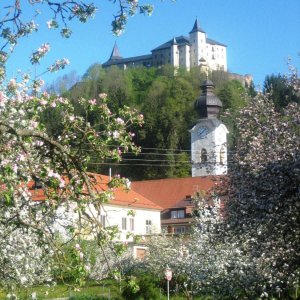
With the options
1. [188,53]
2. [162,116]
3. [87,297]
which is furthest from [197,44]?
[87,297]

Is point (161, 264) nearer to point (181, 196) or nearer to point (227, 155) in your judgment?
point (227, 155)

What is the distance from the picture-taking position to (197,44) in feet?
471

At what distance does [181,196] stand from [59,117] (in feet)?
162

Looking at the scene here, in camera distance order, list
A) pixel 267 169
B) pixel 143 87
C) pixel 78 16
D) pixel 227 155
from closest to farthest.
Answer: pixel 78 16
pixel 267 169
pixel 227 155
pixel 143 87

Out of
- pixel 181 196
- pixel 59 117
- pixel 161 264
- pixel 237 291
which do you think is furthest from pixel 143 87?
pixel 59 117

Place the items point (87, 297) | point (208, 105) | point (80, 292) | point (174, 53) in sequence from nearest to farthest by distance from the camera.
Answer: point (80, 292)
point (87, 297)
point (208, 105)
point (174, 53)

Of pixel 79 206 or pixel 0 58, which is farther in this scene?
pixel 0 58

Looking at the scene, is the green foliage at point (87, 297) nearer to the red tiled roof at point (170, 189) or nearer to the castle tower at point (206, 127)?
the red tiled roof at point (170, 189)

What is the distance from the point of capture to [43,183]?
547 centimetres

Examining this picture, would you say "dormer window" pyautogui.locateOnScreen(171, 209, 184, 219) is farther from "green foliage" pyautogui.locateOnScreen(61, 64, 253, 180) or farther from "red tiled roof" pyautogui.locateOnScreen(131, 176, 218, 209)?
"green foliage" pyautogui.locateOnScreen(61, 64, 253, 180)

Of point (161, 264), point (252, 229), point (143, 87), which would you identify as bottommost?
point (161, 264)

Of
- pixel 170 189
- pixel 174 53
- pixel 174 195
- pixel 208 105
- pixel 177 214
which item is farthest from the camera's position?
pixel 174 53

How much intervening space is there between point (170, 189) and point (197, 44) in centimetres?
8987

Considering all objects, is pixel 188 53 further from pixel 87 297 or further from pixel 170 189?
pixel 87 297
